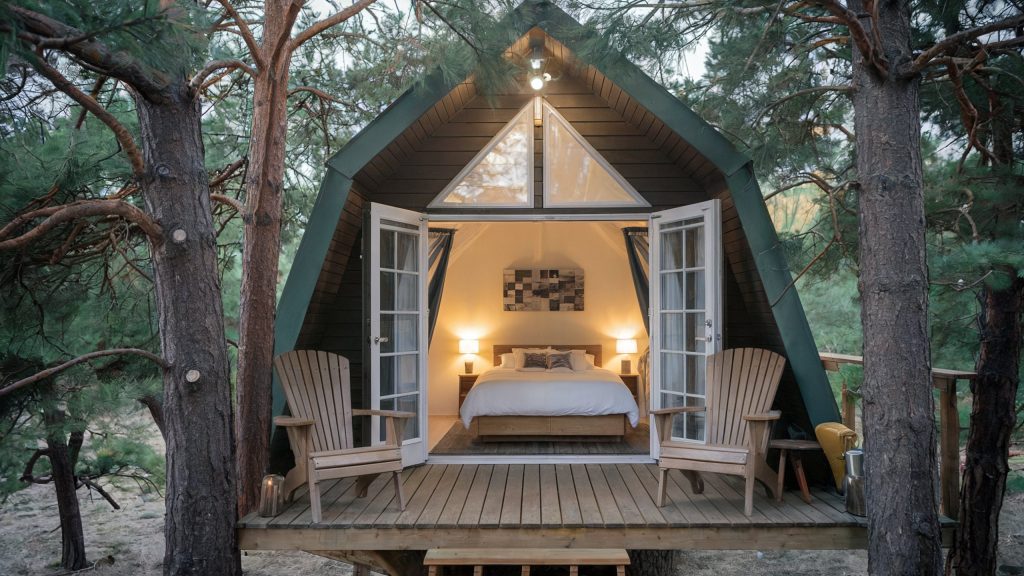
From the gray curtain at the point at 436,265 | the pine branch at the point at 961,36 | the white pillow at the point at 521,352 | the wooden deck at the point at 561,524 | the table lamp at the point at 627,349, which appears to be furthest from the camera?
the table lamp at the point at 627,349

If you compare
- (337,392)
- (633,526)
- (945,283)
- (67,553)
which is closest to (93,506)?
(67,553)

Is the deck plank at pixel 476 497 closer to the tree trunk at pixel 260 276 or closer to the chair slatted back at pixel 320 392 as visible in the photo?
the chair slatted back at pixel 320 392

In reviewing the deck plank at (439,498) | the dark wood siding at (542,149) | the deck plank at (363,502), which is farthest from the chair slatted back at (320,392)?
the dark wood siding at (542,149)

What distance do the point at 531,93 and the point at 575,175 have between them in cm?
Result: 77

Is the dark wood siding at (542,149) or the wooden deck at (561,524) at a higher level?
the dark wood siding at (542,149)

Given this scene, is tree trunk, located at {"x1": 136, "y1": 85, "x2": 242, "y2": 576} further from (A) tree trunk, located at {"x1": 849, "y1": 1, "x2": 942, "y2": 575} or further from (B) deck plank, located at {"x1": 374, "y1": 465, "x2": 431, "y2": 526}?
(A) tree trunk, located at {"x1": 849, "y1": 1, "x2": 942, "y2": 575}

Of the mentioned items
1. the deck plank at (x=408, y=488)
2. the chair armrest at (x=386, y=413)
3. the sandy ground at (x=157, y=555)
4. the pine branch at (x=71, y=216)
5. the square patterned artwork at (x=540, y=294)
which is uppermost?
the pine branch at (x=71, y=216)

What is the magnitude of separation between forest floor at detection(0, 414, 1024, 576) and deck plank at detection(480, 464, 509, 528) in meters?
3.95

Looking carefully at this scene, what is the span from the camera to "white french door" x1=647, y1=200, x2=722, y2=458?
206 inches

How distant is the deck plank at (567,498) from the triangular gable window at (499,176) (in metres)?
2.17

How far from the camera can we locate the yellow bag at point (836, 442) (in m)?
4.35

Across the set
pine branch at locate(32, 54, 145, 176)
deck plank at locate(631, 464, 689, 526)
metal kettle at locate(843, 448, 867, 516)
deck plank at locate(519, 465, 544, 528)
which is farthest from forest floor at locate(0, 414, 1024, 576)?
pine branch at locate(32, 54, 145, 176)

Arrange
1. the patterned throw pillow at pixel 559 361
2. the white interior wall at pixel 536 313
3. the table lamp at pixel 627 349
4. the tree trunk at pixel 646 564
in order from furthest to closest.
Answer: the white interior wall at pixel 536 313
the table lamp at pixel 627 349
the patterned throw pillow at pixel 559 361
the tree trunk at pixel 646 564

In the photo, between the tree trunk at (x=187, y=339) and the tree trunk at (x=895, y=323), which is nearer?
the tree trunk at (x=895, y=323)
